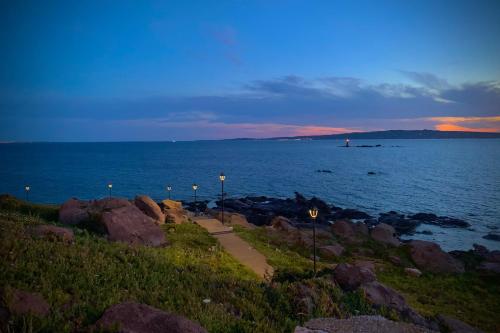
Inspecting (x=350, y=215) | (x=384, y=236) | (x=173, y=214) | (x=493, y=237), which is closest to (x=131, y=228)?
(x=173, y=214)

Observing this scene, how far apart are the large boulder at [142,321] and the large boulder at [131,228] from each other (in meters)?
11.0

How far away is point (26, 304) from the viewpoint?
652 centimetres

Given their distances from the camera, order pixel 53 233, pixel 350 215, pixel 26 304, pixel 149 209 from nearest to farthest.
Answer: pixel 26 304 → pixel 53 233 → pixel 149 209 → pixel 350 215

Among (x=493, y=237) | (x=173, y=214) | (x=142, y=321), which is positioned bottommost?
(x=493, y=237)

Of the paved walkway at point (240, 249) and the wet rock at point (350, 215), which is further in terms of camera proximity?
the wet rock at point (350, 215)

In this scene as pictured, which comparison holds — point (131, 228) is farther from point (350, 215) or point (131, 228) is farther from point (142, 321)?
point (350, 215)

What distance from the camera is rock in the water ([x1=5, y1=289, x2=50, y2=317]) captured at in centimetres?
624

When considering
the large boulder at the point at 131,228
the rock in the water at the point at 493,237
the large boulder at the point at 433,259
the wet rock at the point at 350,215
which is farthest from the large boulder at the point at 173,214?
the rock in the water at the point at 493,237

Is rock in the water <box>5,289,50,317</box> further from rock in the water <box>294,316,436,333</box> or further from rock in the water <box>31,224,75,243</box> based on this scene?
rock in the water <box>31,224,75,243</box>

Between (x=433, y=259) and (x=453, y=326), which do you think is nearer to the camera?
(x=453, y=326)

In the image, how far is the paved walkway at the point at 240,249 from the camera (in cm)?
1802

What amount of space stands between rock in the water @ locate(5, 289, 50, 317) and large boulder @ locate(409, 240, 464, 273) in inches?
1016

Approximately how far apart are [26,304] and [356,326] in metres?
7.36

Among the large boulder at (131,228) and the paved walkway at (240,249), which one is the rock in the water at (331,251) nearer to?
the paved walkway at (240,249)
